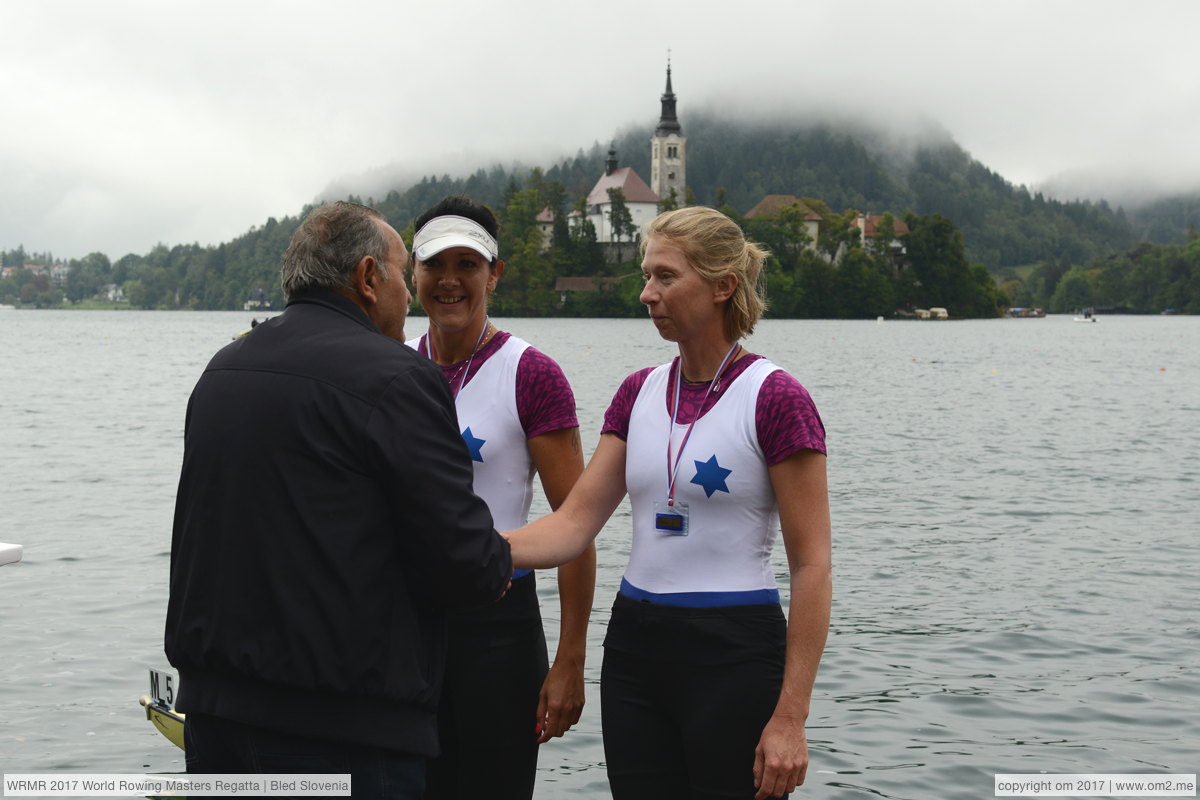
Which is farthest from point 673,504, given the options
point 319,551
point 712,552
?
point 319,551

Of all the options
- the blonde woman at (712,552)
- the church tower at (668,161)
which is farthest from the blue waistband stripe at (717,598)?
the church tower at (668,161)

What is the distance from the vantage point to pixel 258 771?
108 inches

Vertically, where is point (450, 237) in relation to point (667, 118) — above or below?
below

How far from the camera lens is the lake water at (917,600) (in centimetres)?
878

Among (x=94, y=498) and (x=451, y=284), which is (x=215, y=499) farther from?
(x=94, y=498)

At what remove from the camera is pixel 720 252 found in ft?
11.7

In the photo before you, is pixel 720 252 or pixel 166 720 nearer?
pixel 720 252

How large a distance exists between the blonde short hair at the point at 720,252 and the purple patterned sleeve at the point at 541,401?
59 cm

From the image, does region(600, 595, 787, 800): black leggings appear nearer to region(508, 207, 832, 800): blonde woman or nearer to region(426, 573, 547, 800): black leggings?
region(508, 207, 832, 800): blonde woman

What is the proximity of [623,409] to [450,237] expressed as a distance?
2.65 ft

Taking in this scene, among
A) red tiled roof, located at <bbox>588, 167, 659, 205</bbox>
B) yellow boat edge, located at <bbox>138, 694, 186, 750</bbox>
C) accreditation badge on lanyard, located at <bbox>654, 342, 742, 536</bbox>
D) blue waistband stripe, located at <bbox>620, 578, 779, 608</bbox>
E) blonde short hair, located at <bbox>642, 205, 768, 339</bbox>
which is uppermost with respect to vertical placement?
red tiled roof, located at <bbox>588, 167, 659, 205</bbox>

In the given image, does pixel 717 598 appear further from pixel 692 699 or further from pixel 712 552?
pixel 692 699

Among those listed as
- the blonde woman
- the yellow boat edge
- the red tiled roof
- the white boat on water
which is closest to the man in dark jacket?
the blonde woman

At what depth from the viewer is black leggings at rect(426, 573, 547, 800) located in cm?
378
